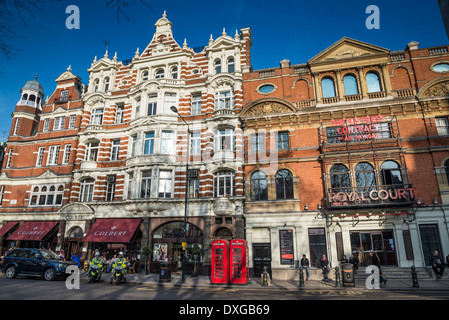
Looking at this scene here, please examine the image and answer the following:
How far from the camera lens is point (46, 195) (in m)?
29.0

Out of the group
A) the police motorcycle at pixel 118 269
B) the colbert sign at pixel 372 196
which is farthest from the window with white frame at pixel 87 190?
the colbert sign at pixel 372 196

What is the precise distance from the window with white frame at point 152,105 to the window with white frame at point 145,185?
5.81 metres

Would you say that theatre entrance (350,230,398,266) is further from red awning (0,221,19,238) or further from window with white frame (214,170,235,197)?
red awning (0,221,19,238)

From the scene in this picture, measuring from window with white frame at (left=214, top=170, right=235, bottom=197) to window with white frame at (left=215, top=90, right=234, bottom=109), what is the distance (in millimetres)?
6297

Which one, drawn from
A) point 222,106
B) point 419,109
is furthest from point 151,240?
point 419,109

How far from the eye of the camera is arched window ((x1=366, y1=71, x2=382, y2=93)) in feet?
74.6

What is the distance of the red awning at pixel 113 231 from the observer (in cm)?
2358

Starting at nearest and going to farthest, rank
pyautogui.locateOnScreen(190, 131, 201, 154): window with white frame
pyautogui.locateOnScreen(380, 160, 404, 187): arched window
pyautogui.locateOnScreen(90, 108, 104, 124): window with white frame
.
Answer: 1. pyautogui.locateOnScreen(380, 160, 404, 187): arched window
2. pyautogui.locateOnScreen(190, 131, 201, 154): window with white frame
3. pyautogui.locateOnScreen(90, 108, 104, 124): window with white frame

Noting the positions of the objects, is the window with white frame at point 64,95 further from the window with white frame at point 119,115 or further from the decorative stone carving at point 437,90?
the decorative stone carving at point 437,90

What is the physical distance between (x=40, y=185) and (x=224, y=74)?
875 inches

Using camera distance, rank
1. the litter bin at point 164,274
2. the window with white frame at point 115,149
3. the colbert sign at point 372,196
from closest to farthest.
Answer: the litter bin at point 164,274 < the colbert sign at point 372,196 < the window with white frame at point 115,149

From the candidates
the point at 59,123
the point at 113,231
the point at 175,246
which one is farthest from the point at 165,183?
the point at 59,123

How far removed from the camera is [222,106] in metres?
26.4

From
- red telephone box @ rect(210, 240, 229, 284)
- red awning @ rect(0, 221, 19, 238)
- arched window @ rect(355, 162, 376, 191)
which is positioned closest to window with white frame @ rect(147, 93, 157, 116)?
red telephone box @ rect(210, 240, 229, 284)
